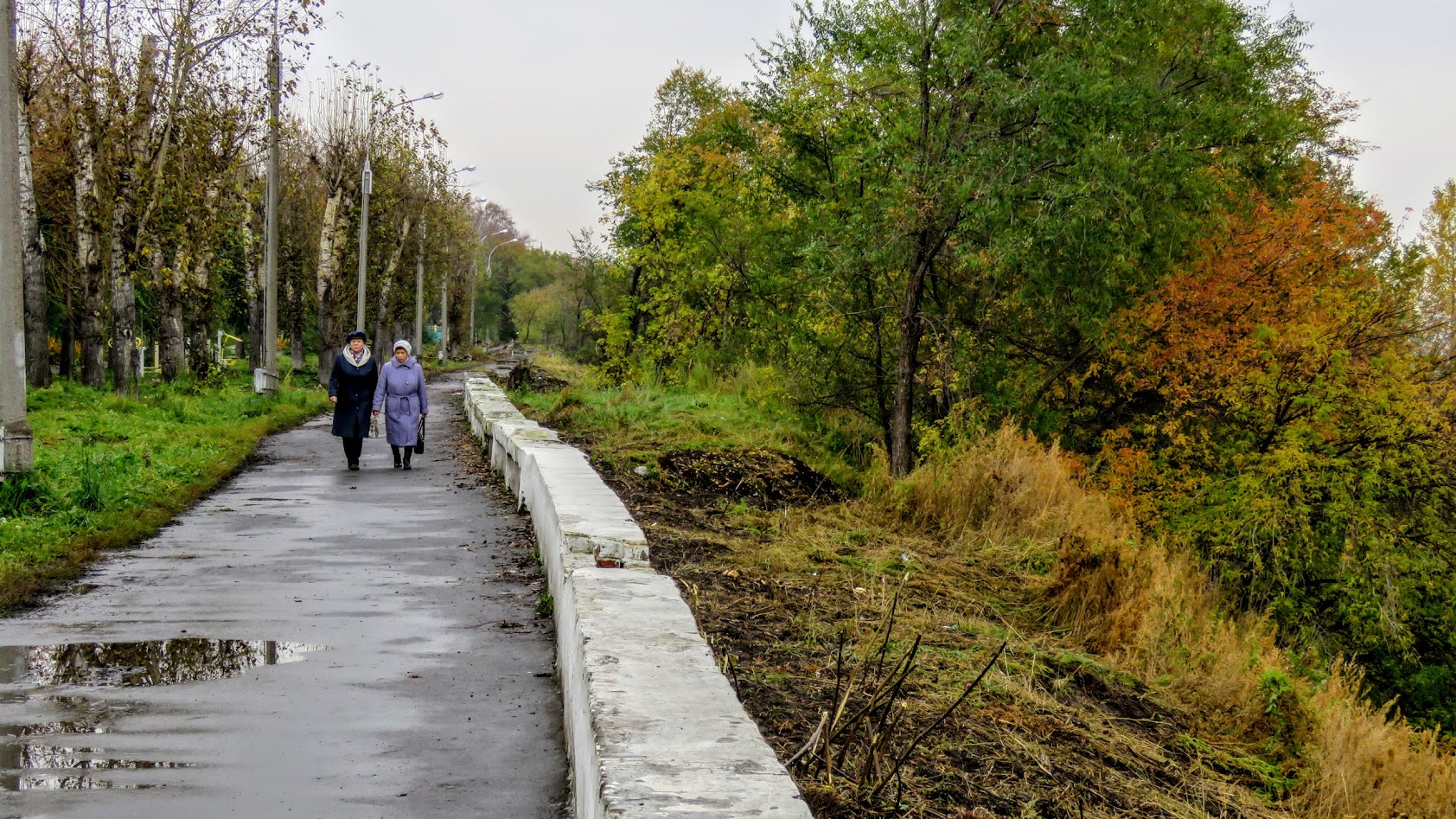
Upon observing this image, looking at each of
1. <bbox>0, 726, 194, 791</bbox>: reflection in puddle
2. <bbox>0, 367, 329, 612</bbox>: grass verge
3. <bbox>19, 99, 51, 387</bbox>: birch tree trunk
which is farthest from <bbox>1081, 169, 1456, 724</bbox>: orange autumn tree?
<bbox>19, 99, 51, 387</bbox>: birch tree trunk

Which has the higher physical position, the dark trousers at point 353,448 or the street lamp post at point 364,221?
the street lamp post at point 364,221

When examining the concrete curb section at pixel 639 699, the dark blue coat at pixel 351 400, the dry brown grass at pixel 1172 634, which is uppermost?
the dark blue coat at pixel 351 400

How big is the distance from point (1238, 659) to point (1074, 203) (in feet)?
31.4

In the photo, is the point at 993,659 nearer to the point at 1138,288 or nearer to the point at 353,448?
the point at 353,448

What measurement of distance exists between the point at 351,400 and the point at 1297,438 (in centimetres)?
1593

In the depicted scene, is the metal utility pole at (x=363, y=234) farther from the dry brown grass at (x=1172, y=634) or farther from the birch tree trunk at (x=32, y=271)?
the dry brown grass at (x=1172, y=634)

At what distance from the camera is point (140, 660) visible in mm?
5891

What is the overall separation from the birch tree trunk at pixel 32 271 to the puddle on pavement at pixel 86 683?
21.3 metres

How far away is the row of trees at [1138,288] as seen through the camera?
55.5 feet

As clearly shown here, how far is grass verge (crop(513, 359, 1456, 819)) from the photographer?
13.7ft

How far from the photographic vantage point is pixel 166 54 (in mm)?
24938

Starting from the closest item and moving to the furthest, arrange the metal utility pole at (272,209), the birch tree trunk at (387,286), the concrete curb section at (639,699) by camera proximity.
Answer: the concrete curb section at (639,699) < the metal utility pole at (272,209) < the birch tree trunk at (387,286)

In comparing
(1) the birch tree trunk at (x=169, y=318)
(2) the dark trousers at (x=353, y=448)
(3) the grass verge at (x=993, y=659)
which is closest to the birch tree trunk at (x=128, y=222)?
(1) the birch tree trunk at (x=169, y=318)

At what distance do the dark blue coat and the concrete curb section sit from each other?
8.76 m
